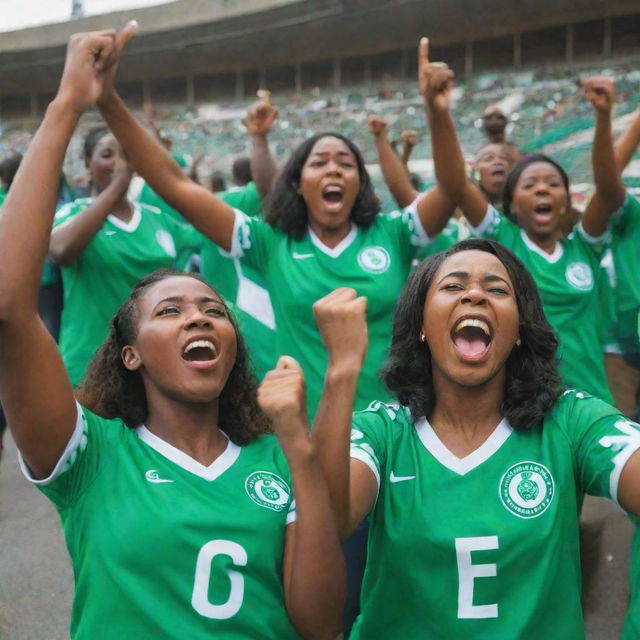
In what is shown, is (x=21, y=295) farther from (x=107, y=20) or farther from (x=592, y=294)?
(x=107, y=20)

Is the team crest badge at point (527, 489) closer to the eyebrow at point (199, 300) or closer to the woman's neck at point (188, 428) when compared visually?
the woman's neck at point (188, 428)

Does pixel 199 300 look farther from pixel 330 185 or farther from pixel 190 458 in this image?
pixel 330 185

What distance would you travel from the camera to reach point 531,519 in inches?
64.0

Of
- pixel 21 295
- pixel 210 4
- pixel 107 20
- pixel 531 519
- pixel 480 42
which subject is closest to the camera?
pixel 21 295

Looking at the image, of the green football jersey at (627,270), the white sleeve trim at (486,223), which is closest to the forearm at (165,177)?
the white sleeve trim at (486,223)

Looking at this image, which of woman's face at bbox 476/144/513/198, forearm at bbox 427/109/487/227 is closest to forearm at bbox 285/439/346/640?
forearm at bbox 427/109/487/227

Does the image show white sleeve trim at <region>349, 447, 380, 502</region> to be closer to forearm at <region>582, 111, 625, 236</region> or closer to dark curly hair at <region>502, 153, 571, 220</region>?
forearm at <region>582, 111, 625, 236</region>

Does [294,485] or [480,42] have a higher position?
[480,42]

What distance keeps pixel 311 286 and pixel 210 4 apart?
47.6ft

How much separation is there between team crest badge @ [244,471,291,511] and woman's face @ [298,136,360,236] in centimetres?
147

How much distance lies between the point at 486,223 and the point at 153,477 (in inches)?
77.8

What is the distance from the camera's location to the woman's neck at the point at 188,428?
1.77 metres

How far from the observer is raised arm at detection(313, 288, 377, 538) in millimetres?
1536

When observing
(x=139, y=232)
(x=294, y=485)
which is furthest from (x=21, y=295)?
(x=139, y=232)
